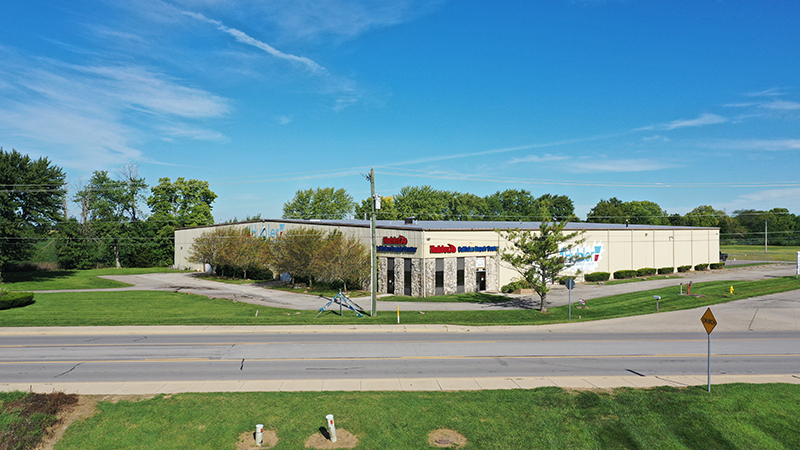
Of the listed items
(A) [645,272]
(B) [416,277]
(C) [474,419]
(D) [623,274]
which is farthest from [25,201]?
(A) [645,272]

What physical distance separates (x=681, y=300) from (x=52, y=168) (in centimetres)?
6605

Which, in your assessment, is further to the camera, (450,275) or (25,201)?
(25,201)

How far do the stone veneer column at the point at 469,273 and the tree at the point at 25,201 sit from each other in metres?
46.1

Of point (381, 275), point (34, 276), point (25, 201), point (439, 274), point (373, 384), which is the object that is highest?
point (25, 201)

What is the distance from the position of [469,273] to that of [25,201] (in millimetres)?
49313

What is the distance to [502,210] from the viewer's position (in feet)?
358

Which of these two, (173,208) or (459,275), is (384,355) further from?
(173,208)

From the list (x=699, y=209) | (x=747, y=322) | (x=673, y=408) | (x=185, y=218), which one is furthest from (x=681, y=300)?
(x=699, y=209)

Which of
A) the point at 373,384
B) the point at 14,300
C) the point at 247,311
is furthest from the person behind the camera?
the point at 247,311

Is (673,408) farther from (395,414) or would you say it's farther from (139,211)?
(139,211)

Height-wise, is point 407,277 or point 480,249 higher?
point 480,249

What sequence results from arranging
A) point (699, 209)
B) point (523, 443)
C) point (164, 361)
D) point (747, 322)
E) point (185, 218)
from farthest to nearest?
point (699, 209) → point (185, 218) → point (747, 322) → point (164, 361) → point (523, 443)

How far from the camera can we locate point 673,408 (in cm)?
1226

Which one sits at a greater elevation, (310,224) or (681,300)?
(310,224)
